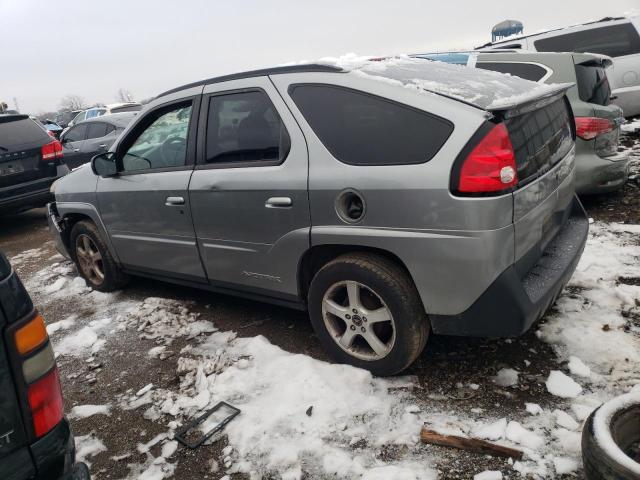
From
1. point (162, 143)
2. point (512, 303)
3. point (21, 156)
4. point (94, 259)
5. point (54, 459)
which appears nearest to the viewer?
point (54, 459)

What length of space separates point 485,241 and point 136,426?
2.17m

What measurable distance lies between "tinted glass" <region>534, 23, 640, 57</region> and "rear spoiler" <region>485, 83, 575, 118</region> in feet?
17.4

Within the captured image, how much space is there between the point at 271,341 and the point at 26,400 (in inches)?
77.9

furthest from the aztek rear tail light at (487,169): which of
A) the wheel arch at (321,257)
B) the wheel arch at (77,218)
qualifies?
the wheel arch at (77,218)

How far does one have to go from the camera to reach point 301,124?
2752 millimetres

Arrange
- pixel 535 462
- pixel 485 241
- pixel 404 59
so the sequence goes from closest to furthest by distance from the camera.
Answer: pixel 535 462, pixel 485 241, pixel 404 59

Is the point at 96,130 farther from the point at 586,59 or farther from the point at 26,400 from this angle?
the point at 26,400

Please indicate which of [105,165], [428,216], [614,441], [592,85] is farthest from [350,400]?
[592,85]

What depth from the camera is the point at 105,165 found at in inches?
154

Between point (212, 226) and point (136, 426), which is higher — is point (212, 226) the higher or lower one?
the higher one

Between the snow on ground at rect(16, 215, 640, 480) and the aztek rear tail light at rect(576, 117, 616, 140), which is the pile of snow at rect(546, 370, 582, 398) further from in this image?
the aztek rear tail light at rect(576, 117, 616, 140)

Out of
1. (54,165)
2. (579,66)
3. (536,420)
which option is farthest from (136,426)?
(54,165)

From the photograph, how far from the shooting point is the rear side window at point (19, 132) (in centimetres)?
717

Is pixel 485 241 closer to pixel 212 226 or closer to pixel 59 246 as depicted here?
pixel 212 226
